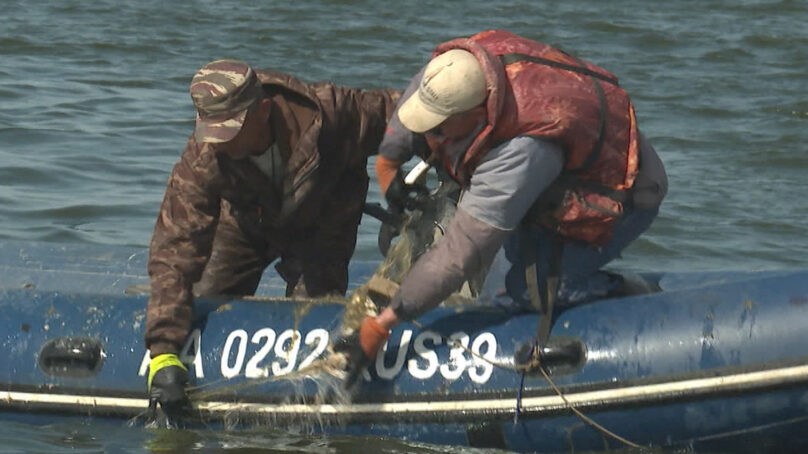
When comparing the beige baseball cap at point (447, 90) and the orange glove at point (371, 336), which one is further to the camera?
the orange glove at point (371, 336)

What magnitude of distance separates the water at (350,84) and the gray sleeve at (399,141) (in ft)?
2.98

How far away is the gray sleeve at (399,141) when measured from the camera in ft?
15.3

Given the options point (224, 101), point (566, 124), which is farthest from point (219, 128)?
point (566, 124)

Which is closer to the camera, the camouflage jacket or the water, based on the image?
the camouflage jacket

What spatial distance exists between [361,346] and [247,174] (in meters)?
0.70

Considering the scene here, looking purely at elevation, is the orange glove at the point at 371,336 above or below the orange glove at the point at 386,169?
below

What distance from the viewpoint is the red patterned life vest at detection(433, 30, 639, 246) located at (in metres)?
4.26

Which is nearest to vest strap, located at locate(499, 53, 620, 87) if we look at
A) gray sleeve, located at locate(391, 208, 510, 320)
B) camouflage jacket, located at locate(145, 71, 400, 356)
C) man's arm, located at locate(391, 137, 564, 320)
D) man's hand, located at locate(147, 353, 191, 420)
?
man's arm, located at locate(391, 137, 564, 320)

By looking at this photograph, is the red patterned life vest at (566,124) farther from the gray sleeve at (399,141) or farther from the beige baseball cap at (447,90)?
the gray sleeve at (399,141)

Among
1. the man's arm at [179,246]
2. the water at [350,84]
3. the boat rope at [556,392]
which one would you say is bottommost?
the water at [350,84]

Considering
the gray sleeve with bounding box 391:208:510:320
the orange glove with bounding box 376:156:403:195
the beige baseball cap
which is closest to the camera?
the beige baseball cap

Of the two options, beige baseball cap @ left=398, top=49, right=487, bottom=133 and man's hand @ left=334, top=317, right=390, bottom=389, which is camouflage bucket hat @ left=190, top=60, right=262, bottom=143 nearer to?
beige baseball cap @ left=398, top=49, right=487, bottom=133

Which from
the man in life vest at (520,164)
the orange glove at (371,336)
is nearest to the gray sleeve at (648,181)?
the man in life vest at (520,164)

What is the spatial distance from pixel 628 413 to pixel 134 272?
2665 millimetres
